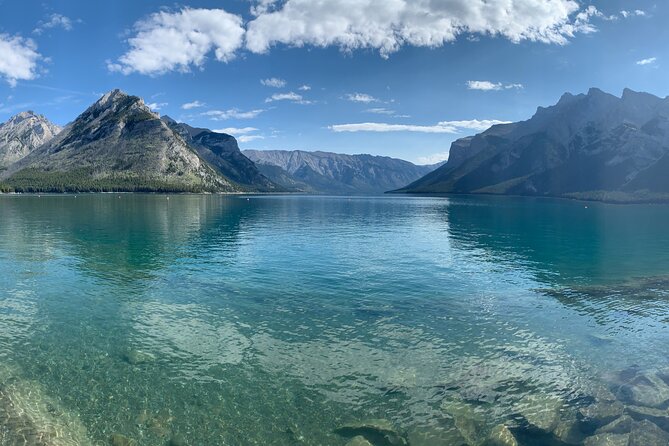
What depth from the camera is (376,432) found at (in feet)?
84.1

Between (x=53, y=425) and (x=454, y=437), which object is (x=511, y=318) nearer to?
(x=454, y=437)

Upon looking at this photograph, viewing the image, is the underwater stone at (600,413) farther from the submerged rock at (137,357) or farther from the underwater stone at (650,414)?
the submerged rock at (137,357)

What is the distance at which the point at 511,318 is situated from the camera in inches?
1845

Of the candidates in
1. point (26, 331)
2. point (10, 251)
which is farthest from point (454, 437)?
point (10, 251)

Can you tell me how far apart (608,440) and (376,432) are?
533 inches

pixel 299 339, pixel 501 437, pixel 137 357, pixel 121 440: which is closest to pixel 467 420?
pixel 501 437

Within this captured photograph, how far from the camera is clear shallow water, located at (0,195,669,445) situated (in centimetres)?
2731

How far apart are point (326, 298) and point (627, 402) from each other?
32348mm

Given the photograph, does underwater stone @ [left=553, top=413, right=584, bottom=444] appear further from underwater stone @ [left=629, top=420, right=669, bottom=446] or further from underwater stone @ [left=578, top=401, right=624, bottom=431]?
underwater stone @ [left=629, top=420, right=669, bottom=446]

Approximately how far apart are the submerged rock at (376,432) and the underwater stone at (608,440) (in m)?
10.7

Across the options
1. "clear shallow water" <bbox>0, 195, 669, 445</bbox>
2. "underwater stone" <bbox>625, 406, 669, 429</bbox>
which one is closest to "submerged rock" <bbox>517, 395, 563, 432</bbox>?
"clear shallow water" <bbox>0, 195, 669, 445</bbox>

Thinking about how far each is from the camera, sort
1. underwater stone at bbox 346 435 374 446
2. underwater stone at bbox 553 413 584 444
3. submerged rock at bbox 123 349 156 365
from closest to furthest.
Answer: underwater stone at bbox 346 435 374 446
underwater stone at bbox 553 413 584 444
submerged rock at bbox 123 349 156 365

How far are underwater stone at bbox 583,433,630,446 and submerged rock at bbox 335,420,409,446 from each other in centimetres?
1075

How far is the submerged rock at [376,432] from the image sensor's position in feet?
81.6
